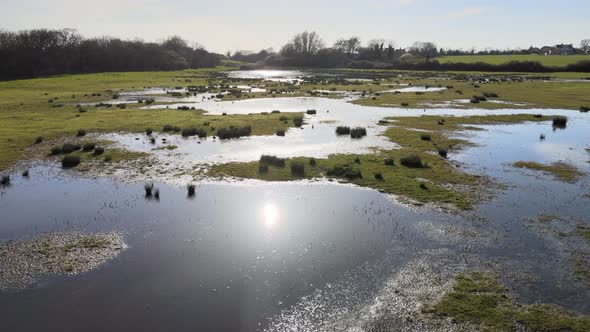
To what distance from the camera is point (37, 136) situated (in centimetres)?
3366

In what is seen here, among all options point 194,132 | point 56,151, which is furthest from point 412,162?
point 56,151

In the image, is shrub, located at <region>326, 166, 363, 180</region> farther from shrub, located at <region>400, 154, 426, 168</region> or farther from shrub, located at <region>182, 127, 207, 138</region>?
shrub, located at <region>182, 127, 207, 138</region>

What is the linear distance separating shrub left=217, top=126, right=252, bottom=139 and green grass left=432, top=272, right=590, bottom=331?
81.6 ft

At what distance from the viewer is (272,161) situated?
85.0 ft

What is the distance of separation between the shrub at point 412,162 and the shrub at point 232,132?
14445 millimetres

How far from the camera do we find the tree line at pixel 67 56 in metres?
124

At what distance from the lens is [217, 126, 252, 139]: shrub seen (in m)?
34.2

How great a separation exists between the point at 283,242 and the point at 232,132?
20.8 metres

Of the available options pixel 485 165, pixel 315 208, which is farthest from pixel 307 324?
pixel 485 165

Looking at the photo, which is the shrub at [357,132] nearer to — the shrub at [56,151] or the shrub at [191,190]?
the shrub at [191,190]

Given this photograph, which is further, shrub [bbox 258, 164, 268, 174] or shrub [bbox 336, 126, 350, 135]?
shrub [bbox 336, 126, 350, 135]

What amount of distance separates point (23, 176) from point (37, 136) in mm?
11664

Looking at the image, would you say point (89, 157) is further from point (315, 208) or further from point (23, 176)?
point (315, 208)

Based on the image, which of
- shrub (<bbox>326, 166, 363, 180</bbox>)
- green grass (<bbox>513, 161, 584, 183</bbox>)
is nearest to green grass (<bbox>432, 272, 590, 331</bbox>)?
shrub (<bbox>326, 166, 363, 180</bbox>)
